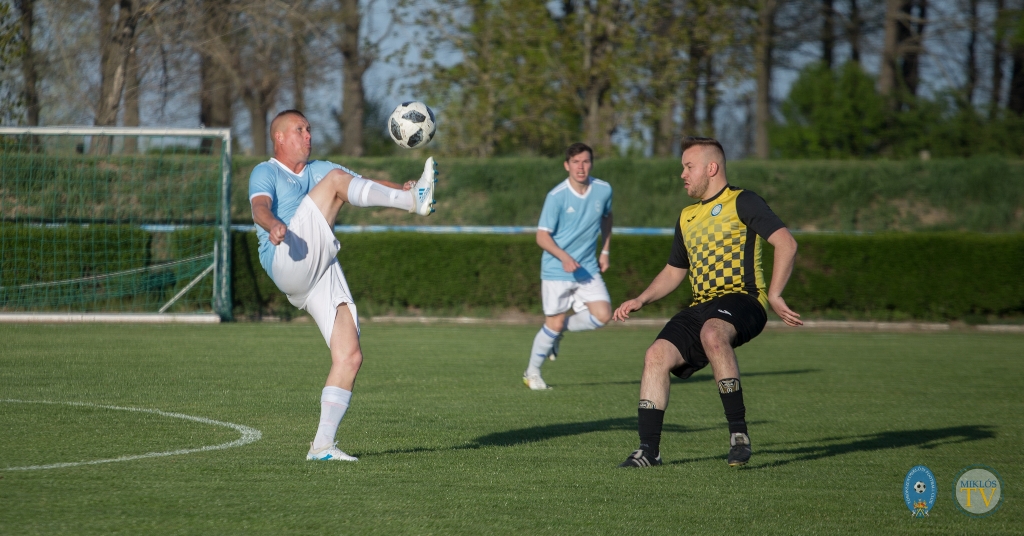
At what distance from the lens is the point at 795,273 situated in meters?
19.3

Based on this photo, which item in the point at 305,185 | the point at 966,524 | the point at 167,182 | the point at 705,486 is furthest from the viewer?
the point at 167,182

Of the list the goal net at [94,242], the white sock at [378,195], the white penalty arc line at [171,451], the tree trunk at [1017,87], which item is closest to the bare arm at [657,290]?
the white sock at [378,195]

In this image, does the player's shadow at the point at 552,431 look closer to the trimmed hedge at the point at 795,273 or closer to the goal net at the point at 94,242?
the goal net at the point at 94,242

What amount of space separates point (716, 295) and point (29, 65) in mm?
20484

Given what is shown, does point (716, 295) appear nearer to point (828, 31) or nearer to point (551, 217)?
point (551, 217)

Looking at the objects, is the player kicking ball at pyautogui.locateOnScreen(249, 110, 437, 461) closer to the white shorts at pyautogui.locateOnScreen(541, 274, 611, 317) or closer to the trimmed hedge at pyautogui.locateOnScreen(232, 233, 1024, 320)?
the white shorts at pyautogui.locateOnScreen(541, 274, 611, 317)

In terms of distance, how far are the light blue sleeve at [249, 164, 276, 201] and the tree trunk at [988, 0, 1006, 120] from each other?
3207 centimetres

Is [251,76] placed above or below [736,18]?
below

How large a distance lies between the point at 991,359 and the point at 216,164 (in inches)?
633

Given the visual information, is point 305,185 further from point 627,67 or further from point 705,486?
point 627,67

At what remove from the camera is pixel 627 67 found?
28.0 m

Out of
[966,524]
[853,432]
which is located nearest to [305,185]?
[966,524]

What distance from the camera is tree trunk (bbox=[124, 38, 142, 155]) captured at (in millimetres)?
22094

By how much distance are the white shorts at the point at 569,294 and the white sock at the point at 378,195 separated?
16.1ft
